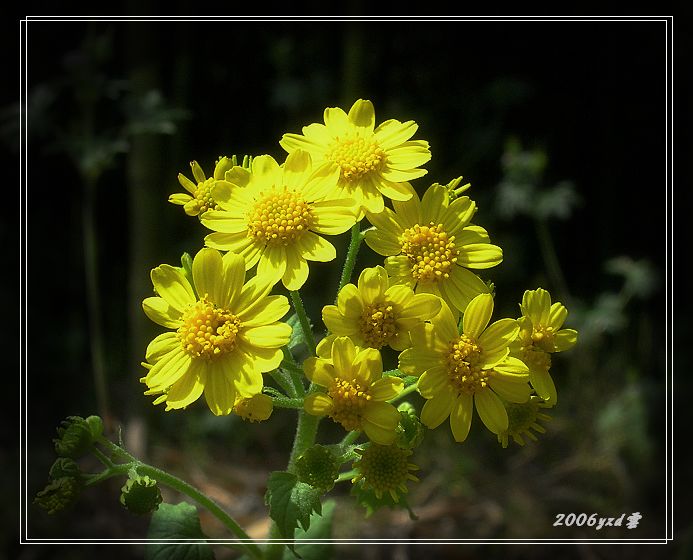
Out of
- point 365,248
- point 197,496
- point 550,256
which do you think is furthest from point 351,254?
point 550,256

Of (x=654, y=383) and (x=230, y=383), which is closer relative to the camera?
(x=230, y=383)

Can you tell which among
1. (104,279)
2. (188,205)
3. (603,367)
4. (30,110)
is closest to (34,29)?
(30,110)

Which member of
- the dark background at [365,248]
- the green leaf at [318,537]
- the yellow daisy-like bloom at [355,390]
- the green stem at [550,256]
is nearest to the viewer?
the yellow daisy-like bloom at [355,390]

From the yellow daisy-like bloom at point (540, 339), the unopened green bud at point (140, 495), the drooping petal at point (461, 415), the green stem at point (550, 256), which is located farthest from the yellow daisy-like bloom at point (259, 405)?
the green stem at point (550, 256)

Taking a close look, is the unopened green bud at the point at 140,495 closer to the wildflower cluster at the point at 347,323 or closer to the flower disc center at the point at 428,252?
the wildflower cluster at the point at 347,323

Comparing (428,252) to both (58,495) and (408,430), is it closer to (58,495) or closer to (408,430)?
(408,430)

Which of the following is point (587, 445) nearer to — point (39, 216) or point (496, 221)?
point (496, 221)
